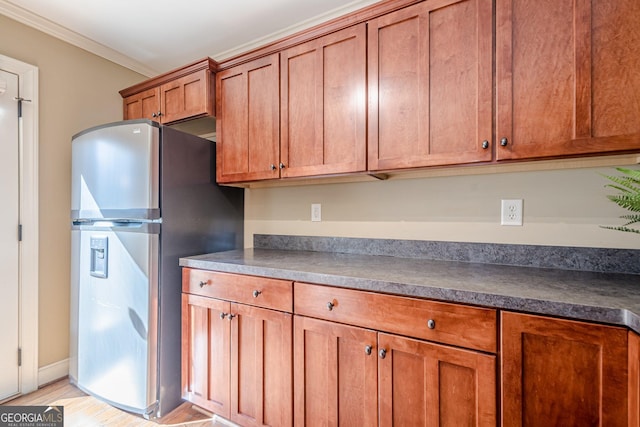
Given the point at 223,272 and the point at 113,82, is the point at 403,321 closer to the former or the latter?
the point at 223,272

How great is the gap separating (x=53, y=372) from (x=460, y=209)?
2.89 meters

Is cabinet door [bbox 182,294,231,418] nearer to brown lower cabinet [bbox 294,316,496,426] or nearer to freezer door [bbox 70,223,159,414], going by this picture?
freezer door [bbox 70,223,159,414]

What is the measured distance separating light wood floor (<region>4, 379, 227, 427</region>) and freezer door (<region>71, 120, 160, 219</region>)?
1.15 metres

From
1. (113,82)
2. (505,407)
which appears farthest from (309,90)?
(113,82)

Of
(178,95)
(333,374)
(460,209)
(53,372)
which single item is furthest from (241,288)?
(53,372)

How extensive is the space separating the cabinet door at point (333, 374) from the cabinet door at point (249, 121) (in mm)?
932

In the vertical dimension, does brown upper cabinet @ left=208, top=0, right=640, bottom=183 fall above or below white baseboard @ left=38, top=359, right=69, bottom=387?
above

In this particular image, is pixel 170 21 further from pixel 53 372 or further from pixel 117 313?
pixel 53 372

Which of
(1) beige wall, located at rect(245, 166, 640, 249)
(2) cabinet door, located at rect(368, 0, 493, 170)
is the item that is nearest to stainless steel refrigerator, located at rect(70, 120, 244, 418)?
(1) beige wall, located at rect(245, 166, 640, 249)

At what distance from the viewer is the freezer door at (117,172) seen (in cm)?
165

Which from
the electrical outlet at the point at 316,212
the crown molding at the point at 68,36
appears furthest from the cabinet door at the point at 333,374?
the crown molding at the point at 68,36

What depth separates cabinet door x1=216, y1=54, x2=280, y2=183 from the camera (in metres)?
1.77

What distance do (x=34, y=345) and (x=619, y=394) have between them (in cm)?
298

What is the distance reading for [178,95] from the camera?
2096mm
